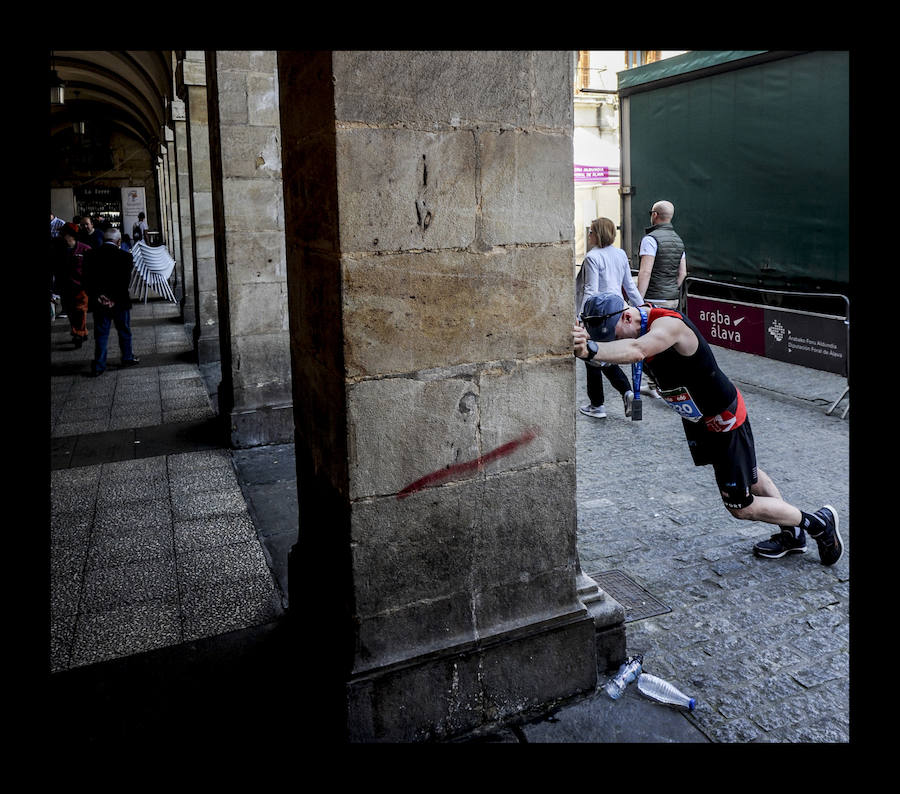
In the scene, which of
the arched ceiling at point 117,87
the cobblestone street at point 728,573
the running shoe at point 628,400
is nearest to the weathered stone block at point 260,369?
the cobblestone street at point 728,573

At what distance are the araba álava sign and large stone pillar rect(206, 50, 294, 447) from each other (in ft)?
16.3

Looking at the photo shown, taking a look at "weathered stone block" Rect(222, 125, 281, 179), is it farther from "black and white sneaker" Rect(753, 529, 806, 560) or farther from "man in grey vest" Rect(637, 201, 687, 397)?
"black and white sneaker" Rect(753, 529, 806, 560)

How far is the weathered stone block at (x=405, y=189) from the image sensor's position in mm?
2711

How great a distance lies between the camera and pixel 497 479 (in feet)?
10.2

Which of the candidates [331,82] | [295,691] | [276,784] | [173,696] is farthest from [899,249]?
[173,696]

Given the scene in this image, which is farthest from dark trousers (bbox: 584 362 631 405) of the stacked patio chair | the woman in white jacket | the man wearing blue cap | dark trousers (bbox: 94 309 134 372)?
the stacked patio chair

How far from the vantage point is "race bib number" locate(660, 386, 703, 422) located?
424 centimetres

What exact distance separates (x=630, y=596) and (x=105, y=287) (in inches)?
325

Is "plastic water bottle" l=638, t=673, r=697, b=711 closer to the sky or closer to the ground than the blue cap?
closer to the ground

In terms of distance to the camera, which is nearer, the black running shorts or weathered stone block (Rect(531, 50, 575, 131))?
weathered stone block (Rect(531, 50, 575, 131))

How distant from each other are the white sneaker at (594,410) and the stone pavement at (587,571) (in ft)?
0.30

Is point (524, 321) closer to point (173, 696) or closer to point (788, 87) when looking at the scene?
point (173, 696)

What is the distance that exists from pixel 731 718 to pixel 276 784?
169 centimetres

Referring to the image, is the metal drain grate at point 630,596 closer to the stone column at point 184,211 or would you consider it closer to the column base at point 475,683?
the column base at point 475,683
